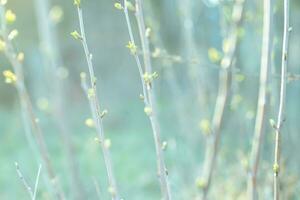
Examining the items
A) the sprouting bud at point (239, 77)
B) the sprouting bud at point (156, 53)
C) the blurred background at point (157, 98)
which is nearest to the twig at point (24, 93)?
the blurred background at point (157, 98)

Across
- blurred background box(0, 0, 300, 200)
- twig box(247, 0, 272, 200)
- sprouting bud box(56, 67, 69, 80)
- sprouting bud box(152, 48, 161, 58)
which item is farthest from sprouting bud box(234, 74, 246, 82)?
twig box(247, 0, 272, 200)

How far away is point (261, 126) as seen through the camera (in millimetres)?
1283

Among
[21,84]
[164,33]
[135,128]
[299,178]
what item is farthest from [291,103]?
[21,84]

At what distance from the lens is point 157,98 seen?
4.00m

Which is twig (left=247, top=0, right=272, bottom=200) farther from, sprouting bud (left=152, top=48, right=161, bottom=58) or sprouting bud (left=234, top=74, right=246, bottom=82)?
sprouting bud (left=234, top=74, right=246, bottom=82)

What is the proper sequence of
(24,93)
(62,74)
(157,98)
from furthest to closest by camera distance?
1. (157,98)
2. (62,74)
3. (24,93)

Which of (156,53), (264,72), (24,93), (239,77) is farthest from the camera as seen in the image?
(239,77)

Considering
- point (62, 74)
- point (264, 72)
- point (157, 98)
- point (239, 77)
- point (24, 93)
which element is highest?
point (157, 98)

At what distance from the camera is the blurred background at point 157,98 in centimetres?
288

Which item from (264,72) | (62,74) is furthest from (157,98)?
(264,72)

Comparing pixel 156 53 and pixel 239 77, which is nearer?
pixel 156 53

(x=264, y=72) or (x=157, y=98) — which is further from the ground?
(x=157, y=98)

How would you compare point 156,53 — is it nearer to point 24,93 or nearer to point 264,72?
point 24,93

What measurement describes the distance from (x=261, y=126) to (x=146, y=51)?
1.41 feet
